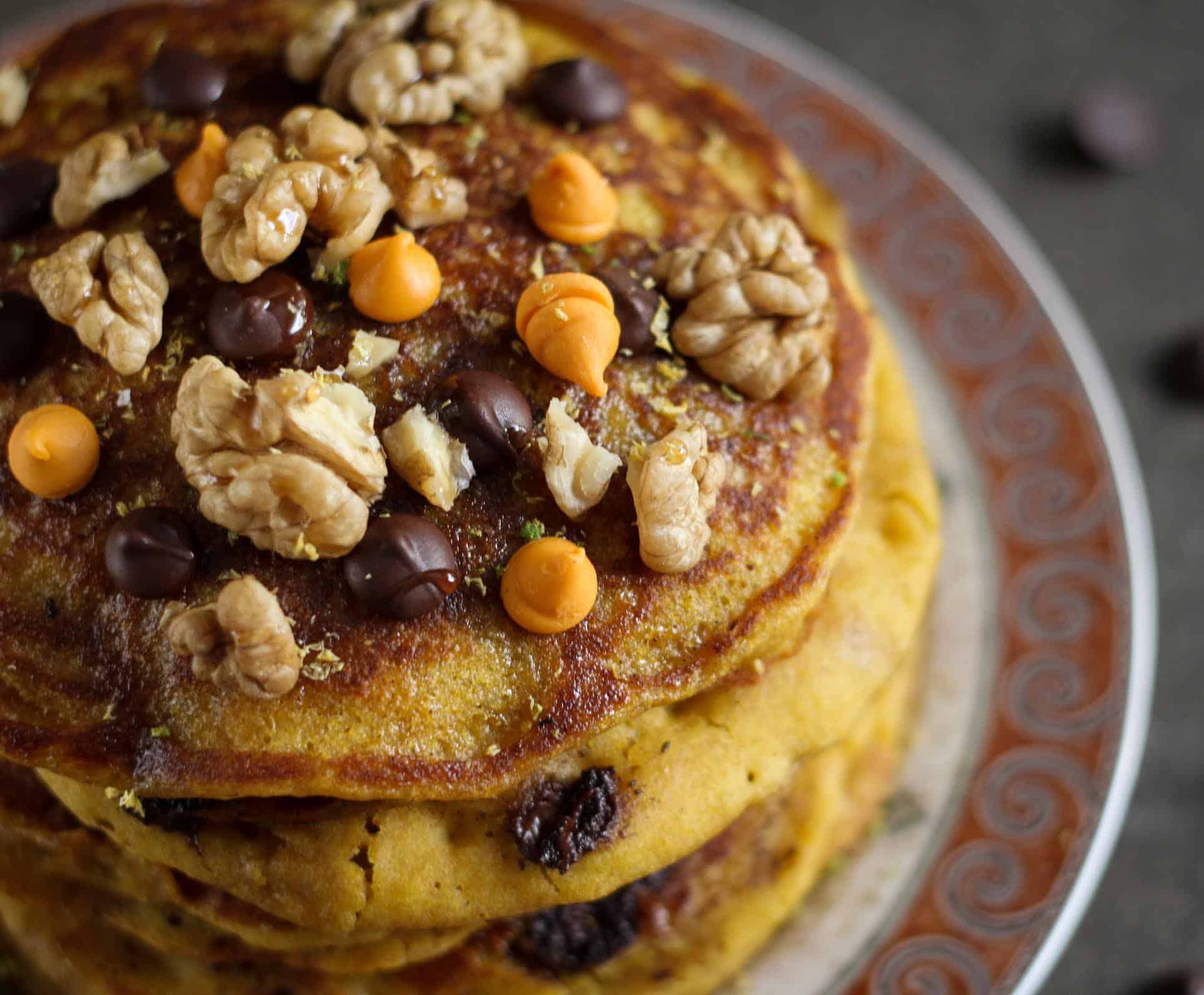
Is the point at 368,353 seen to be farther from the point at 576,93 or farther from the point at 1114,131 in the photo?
the point at 1114,131

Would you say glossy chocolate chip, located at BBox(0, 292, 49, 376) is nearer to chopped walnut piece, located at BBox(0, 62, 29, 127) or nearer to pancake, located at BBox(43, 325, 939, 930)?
chopped walnut piece, located at BBox(0, 62, 29, 127)

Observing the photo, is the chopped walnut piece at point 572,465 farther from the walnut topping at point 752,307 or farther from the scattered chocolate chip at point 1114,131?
the scattered chocolate chip at point 1114,131

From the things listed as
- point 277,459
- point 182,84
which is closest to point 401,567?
point 277,459

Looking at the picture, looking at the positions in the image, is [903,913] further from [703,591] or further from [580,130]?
[580,130]

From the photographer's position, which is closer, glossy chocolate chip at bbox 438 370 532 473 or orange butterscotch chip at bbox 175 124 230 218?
glossy chocolate chip at bbox 438 370 532 473

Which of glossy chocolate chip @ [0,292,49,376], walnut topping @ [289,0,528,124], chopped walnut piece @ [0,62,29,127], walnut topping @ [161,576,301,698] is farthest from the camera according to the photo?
chopped walnut piece @ [0,62,29,127]

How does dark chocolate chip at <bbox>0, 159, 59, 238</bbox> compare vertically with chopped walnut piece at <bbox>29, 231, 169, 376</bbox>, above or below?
below

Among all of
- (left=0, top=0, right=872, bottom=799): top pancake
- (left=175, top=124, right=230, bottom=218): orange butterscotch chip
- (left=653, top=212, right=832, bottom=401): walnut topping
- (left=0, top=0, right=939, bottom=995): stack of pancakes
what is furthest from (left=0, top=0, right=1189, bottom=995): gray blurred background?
(left=175, top=124, right=230, bottom=218): orange butterscotch chip

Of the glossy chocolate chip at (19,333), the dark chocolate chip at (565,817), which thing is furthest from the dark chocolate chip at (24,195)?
the dark chocolate chip at (565,817)
